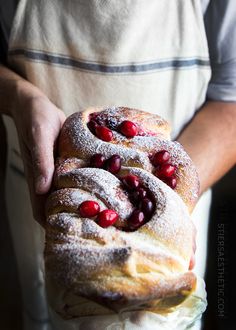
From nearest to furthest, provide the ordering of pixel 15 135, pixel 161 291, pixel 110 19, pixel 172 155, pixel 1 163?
pixel 161 291
pixel 172 155
pixel 110 19
pixel 15 135
pixel 1 163

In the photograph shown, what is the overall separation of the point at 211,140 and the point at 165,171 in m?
0.27

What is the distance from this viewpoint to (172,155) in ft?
2.31

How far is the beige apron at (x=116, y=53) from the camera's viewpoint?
0.88 m

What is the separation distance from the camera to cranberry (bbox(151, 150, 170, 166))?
69cm

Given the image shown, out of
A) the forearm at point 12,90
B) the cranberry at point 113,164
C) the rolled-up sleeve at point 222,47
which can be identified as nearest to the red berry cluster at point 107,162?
the cranberry at point 113,164

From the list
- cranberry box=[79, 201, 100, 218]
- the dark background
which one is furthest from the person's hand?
the dark background

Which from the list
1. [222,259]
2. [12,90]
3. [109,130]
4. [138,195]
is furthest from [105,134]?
[222,259]

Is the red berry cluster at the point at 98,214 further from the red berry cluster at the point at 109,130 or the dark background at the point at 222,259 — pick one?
the dark background at the point at 222,259

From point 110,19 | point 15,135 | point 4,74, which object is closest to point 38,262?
point 15,135

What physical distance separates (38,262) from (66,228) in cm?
54

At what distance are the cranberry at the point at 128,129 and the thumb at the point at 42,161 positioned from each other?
10 cm

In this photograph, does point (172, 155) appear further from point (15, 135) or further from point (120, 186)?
point (15, 135)

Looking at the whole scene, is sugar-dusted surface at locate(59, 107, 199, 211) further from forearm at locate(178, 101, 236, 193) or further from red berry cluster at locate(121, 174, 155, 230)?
forearm at locate(178, 101, 236, 193)

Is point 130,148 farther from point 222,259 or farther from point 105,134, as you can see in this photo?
point 222,259
